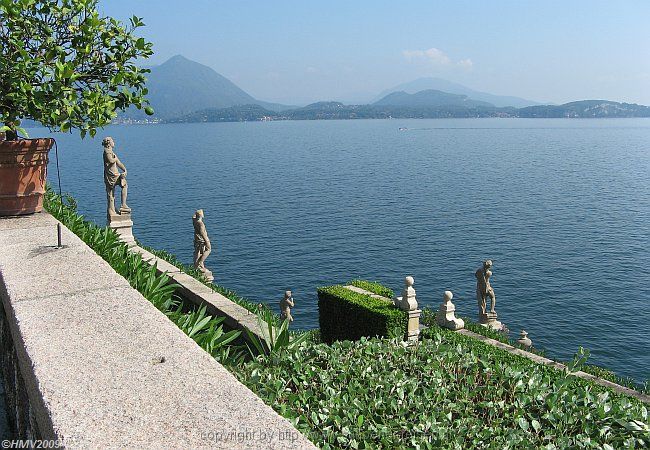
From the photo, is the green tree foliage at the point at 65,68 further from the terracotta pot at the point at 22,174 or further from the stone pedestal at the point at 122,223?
the stone pedestal at the point at 122,223

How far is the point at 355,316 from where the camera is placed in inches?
579

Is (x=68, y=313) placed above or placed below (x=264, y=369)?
above

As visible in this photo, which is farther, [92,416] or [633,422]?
[633,422]

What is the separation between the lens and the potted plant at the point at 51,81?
262 inches

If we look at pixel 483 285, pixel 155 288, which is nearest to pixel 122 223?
pixel 155 288

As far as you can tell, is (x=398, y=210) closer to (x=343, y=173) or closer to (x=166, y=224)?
(x=166, y=224)

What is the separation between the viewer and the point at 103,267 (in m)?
4.93

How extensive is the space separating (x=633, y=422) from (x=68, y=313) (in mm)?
3671

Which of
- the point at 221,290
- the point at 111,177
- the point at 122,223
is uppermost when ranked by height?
the point at 111,177

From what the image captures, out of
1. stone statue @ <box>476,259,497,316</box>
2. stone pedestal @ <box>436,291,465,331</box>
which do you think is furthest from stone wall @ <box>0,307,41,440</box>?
stone statue @ <box>476,259,497,316</box>

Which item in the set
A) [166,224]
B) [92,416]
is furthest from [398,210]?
[92,416]

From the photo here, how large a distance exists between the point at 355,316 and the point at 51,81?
380 inches

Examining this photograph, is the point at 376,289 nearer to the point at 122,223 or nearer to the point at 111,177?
the point at 122,223

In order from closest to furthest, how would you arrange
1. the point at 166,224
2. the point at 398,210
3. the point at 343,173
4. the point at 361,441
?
the point at 361,441 → the point at 166,224 → the point at 398,210 → the point at 343,173
